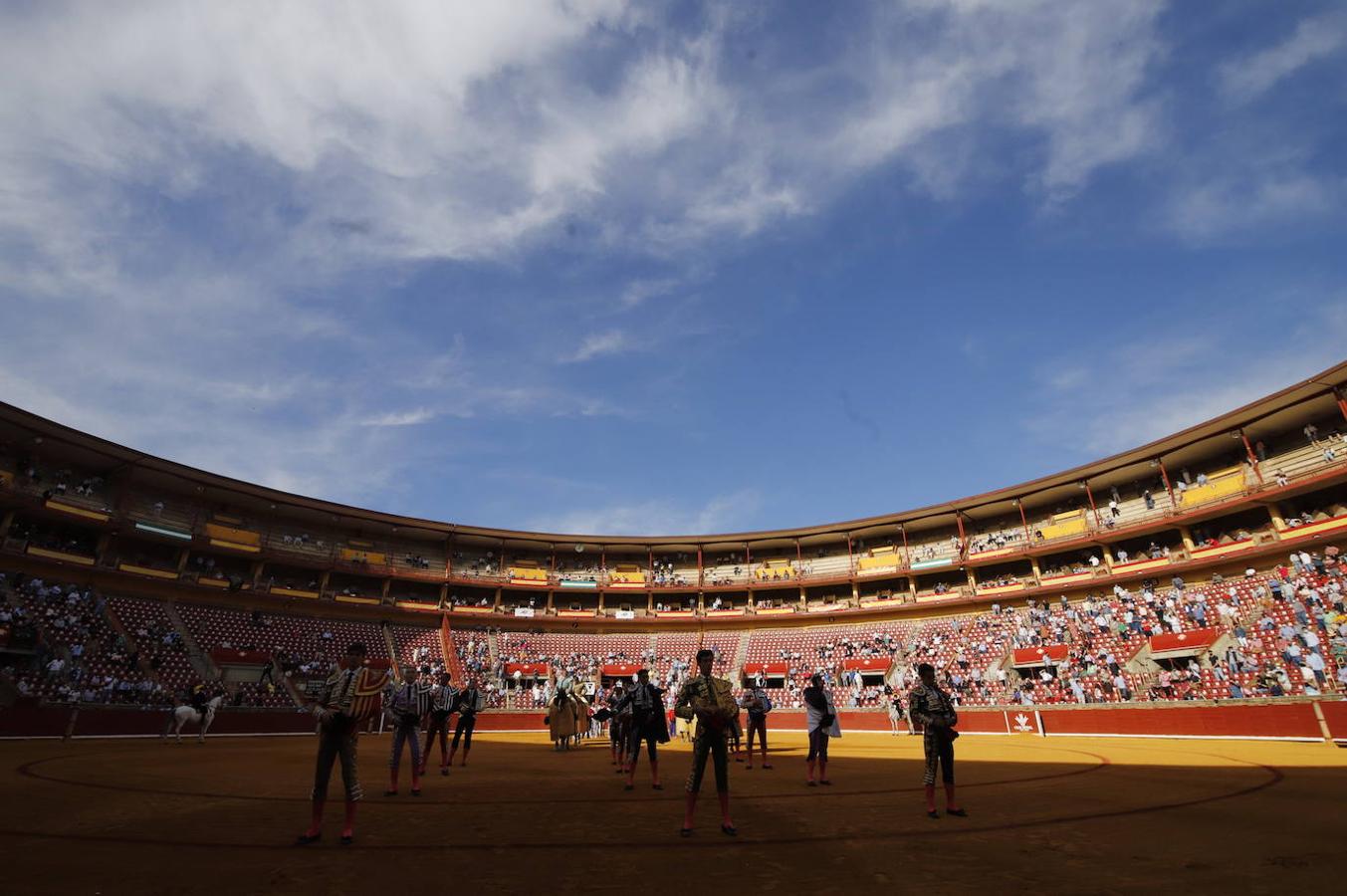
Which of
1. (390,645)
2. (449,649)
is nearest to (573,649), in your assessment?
(449,649)

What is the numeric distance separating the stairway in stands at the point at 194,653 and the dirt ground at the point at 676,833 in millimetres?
21007

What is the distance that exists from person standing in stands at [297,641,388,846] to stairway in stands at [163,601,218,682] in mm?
30381

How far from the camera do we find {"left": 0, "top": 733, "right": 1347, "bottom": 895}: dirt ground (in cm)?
480

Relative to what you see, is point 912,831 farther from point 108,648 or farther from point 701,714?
point 108,648

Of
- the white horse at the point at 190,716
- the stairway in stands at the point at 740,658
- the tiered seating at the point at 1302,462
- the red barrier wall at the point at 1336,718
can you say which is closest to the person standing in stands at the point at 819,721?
the red barrier wall at the point at 1336,718

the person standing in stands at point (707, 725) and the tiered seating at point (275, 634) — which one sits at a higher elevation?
the tiered seating at point (275, 634)

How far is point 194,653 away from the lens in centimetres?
3106

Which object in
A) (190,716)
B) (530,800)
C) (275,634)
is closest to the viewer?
(530,800)

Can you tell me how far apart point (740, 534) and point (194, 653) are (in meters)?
32.8

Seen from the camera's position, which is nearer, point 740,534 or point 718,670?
point 718,670

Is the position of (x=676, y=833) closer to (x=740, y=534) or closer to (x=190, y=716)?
(x=190, y=716)

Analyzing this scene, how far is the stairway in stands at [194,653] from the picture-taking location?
30.4 m

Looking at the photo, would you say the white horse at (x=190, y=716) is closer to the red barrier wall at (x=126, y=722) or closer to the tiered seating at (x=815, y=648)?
the red barrier wall at (x=126, y=722)

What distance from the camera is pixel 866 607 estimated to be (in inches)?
Answer: 1699
